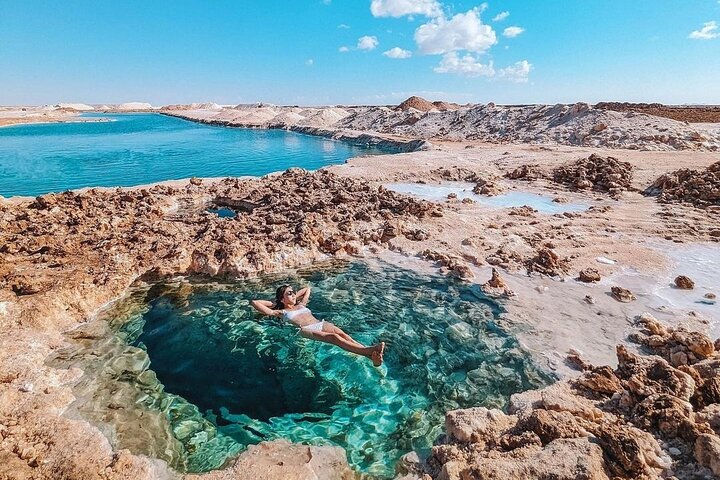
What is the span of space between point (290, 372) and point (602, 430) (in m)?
4.19

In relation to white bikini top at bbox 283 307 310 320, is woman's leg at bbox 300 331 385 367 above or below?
below

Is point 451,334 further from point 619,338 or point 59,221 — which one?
point 59,221

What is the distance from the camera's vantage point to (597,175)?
17516 mm

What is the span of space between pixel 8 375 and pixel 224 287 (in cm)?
393

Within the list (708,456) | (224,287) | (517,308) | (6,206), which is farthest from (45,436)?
(6,206)

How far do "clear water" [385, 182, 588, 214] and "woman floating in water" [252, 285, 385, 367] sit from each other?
9.88m

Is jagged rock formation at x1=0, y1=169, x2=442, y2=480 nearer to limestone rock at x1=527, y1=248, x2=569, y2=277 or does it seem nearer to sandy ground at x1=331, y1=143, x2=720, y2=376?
sandy ground at x1=331, y1=143, x2=720, y2=376

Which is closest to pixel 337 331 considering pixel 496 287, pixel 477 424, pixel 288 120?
pixel 477 424

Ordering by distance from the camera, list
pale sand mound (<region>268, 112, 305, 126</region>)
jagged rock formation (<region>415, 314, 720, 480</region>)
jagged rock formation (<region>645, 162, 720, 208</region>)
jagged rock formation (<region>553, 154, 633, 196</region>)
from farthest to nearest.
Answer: pale sand mound (<region>268, 112, 305, 126</region>)
jagged rock formation (<region>553, 154, 633, 196</region>)
jagged rock formation (<region>645, 162, 720, 208</region>)
jagged rock formation (<region>415, 314, 720, 480</region>)

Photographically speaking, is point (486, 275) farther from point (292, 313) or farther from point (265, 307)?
point (265, 307)

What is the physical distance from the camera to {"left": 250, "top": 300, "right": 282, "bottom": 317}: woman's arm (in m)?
7.31

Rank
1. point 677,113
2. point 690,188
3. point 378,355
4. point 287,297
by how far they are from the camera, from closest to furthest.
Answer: point 378,355
point 287,297
point 690,188
point 677,113

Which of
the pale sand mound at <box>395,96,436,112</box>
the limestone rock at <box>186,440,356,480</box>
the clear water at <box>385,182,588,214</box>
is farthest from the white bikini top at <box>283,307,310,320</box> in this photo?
the pale sand mound at <box>395,96,436,112</box>

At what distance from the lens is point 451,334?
7043 mm
